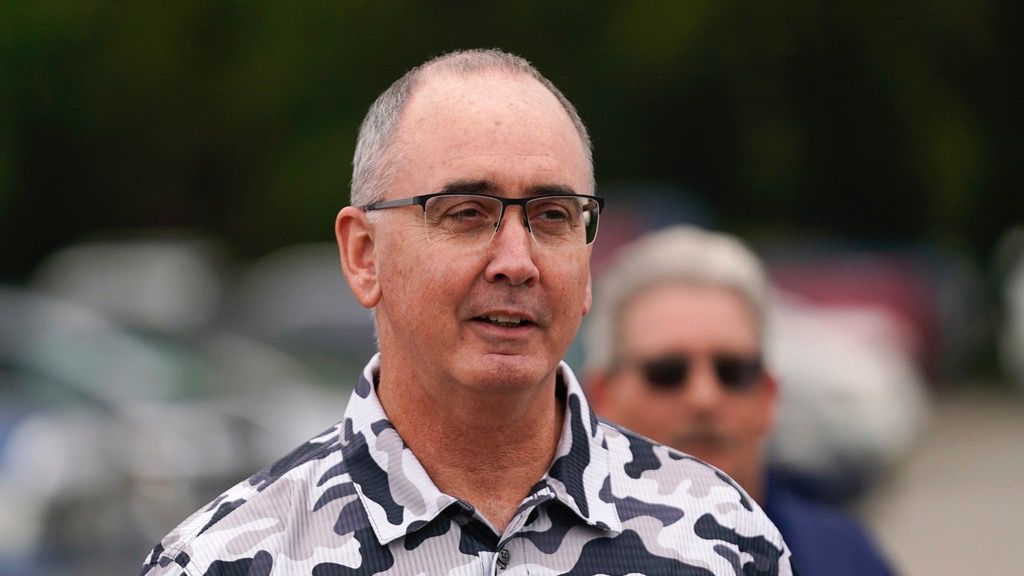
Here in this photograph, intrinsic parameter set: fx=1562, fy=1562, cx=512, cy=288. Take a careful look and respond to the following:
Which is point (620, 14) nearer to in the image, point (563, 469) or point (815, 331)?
point (815, 331)

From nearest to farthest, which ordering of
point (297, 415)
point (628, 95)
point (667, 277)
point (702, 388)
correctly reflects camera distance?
point (702, 388)
point (667, 277)
point (297, 415)
point (628, 95)

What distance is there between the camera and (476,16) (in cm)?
2294

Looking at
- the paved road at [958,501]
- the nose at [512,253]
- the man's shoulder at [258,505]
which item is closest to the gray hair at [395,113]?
the nose at [512,253]

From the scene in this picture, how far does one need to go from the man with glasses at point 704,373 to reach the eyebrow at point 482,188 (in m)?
1.66

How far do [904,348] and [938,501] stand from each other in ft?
18.2

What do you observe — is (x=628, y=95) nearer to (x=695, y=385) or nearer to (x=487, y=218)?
(x=695, y=385)

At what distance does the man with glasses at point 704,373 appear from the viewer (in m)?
4.11

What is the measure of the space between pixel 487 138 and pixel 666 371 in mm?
1791

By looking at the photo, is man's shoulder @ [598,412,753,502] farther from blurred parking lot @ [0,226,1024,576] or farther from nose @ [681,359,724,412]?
blurred parking lot @ [0,226,1024,576]

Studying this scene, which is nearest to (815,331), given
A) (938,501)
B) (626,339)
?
(938,501)

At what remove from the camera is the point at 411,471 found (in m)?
2.62

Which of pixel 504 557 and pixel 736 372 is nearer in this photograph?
pixel 504 557

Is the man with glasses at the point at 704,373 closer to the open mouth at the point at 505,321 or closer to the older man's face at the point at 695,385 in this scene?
the older man's face at the point at 695,385

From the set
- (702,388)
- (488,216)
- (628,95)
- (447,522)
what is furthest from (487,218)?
(628,95)
